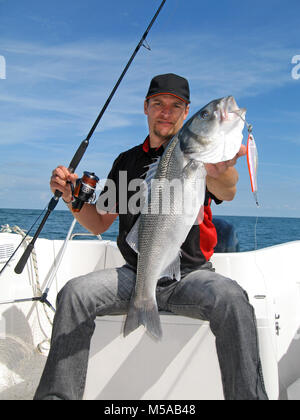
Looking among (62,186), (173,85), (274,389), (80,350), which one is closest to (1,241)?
(62,186)

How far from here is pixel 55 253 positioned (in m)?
4.47

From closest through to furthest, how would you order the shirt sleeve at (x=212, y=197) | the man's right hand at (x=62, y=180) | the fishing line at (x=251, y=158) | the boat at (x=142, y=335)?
the fishing line at (x=251, y=158) → the boat at (x=142, y=335) → the shirt sleeve at (x=212, y=197) → the man's right hand at (x=62, y=180)

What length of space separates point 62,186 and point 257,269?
207 cm

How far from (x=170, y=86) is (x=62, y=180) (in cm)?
112

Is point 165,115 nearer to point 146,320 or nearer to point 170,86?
point 170,86

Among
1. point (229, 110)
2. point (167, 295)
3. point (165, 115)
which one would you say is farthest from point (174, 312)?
point (165, 115)

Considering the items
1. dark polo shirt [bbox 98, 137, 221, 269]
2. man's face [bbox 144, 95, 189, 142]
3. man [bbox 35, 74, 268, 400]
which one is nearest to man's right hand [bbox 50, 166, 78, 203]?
man [bbox 35, 74, 268, 400]

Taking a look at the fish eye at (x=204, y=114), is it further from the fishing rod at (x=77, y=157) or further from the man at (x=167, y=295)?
the fishing rod at (x=77, y=157)

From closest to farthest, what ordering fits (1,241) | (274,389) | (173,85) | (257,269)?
(274,389) → (173,85) → (257,269) → (1,241)

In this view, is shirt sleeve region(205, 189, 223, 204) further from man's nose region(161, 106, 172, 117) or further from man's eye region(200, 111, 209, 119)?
A: man's nose region(161, 106, 172, 117)

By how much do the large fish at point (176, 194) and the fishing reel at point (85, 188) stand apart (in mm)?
714

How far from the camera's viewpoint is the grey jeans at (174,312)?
2027 millimetres

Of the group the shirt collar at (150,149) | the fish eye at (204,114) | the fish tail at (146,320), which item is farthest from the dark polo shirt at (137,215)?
the fish eye at (204,114)

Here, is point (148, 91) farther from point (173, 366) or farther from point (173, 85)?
point (173, 366)
